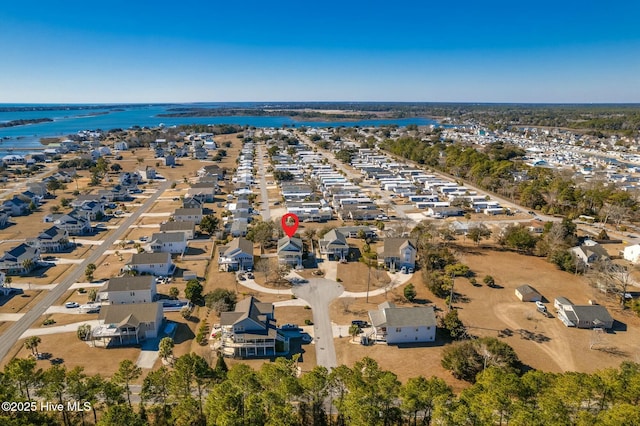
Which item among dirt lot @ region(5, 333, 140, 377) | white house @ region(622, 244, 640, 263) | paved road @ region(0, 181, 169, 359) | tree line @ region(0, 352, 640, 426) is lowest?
dirt lot @ region(5, 333, 140, 377)

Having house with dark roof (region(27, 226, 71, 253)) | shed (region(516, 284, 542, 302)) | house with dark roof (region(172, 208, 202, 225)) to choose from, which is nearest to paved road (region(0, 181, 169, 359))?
house with dark roof (region(27, 226, 71, 253))

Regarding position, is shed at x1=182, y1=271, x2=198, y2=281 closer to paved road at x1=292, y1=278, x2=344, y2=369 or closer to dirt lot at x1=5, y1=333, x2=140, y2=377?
paved road at x1=292, y1=278, x2=344, y2=369

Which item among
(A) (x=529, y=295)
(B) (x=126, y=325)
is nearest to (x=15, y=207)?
(B) (x=126, y=325)

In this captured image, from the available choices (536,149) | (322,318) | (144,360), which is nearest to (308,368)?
(322,318)

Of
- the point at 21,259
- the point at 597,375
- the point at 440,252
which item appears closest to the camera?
the point at 597,375

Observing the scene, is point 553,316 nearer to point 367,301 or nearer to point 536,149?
point 367,301

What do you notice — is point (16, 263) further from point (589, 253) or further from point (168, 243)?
point (589, 253)
